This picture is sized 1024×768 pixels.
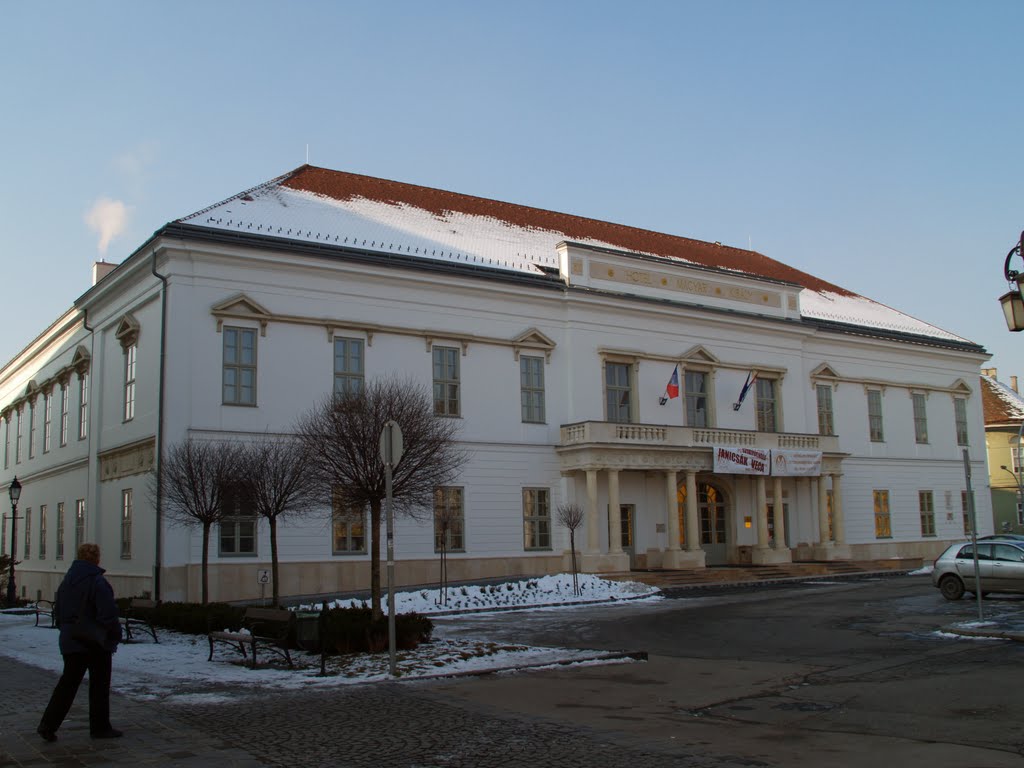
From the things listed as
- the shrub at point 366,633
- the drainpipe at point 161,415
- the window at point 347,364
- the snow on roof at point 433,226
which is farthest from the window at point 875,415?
the shrub at point 366,633

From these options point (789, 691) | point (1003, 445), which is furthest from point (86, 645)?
point (1003, 445)

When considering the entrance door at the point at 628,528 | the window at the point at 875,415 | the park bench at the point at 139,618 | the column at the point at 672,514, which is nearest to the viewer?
the park bench at the point at 139,618

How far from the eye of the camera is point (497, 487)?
3484 centimetres

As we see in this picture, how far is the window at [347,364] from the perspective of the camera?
32.0m

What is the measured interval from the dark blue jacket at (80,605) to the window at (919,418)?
45.3m

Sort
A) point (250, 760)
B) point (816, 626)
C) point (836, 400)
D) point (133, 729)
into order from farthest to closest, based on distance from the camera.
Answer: point (836, 400), point (816, 626), point (133, 729), point (250, 760)

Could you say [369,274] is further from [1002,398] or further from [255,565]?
[1002,398]

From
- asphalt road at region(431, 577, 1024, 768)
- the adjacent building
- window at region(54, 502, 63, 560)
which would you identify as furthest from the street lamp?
the adjacent building

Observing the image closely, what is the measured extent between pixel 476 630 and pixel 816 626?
6.82 metres

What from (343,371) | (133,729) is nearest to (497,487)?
(343,371)

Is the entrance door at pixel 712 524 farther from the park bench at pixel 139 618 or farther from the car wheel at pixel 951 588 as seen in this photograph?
the park bench at pixel 139 618

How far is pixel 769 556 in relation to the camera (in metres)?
40.0

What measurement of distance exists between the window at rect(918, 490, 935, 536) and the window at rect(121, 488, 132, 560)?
35.3 meters

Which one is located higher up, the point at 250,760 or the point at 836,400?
the point at 836,400
